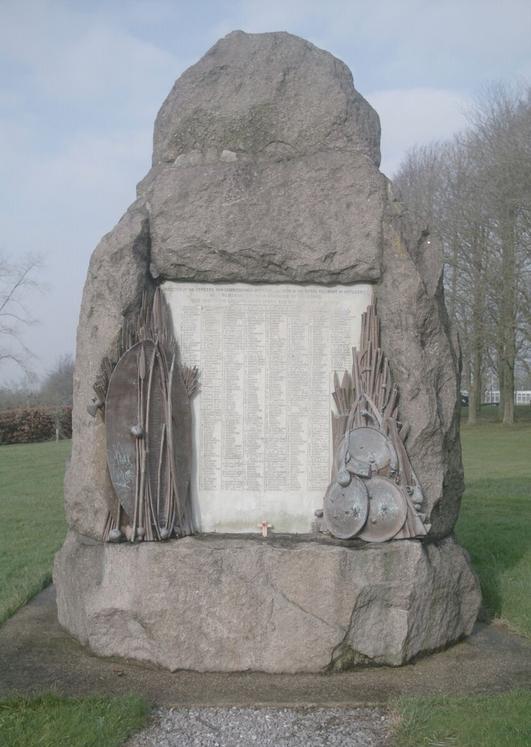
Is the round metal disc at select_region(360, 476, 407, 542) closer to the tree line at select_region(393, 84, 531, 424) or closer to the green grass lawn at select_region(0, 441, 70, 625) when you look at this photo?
the green grass lawn at select_region(0, 441, 70, 625)

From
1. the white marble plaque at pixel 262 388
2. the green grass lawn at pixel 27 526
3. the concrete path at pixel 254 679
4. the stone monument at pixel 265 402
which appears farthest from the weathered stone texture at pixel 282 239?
the green grass lawn at pixel 27 526

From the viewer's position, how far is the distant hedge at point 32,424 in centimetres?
2575

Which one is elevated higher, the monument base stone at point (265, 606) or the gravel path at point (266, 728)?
the monument base stone at point (265, 606)

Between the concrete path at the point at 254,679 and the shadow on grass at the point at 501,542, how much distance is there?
0.75m

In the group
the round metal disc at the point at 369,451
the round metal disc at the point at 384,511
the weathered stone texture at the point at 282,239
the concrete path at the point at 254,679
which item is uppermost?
the weathered stone texture at the point at 282,239

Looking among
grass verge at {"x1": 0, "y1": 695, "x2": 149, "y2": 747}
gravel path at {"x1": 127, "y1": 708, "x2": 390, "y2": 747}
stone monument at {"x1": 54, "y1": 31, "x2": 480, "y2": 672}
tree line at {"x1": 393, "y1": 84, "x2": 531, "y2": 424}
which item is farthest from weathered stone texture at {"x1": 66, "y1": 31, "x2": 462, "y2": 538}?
tree line at {"x1": 393, "y1": 84, "x2": 531, "y2": 424}

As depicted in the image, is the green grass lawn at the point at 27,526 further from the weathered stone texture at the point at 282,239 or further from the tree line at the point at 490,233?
the tree line at the point at 490,233

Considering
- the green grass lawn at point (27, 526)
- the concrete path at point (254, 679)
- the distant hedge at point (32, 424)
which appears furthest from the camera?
the distant hedge at point (32, 424)

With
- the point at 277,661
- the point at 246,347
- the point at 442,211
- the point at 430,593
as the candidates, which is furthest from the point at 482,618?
the point at 442,211

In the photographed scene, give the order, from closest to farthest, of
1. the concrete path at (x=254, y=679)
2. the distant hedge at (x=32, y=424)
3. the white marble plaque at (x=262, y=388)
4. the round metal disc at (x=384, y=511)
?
the concrete path at (x=254, y=679) < the round metal disc at (x=384, y=511) < the white marble plaque at (x=262, y=388) < the distant hedge at (x=32, y=424)

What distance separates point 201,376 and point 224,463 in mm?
568

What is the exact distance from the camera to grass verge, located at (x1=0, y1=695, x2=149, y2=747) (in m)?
3.34

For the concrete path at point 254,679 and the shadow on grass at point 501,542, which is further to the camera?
the shadow on grass at point 501,542

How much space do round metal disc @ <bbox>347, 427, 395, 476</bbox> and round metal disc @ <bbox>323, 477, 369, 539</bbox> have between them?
0.10 metres
